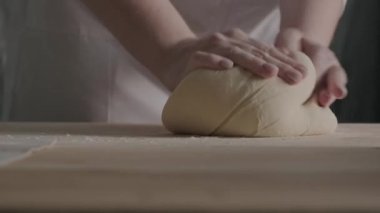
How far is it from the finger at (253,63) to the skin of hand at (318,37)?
3.3 inches

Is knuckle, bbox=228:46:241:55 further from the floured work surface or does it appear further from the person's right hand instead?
the floured work surface

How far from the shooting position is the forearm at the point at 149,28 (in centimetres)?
76

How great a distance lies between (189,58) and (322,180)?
361 millimetres

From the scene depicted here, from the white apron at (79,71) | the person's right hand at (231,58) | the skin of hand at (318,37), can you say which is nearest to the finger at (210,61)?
the person's right hand at (231,58)

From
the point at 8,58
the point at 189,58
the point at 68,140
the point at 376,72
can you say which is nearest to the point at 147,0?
the point at 189,58

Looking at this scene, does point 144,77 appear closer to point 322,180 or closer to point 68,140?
point 68,140

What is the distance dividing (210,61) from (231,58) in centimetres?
2

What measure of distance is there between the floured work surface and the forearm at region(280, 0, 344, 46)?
27cm

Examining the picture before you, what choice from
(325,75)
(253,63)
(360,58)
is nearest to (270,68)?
(253,63)

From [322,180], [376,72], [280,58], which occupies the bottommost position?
[376,72]

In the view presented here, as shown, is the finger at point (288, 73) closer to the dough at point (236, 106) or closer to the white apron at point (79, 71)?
the dough at point (236, 106)

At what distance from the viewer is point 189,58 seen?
0.72 m

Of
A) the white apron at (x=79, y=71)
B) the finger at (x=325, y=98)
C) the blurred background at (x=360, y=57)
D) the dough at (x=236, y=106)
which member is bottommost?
the blurred background at (x=360, y=57)

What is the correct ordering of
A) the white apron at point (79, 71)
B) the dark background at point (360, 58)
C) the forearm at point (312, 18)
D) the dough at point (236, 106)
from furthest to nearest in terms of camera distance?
1. the dark background at point (360, 58)
2. the white apron at point (79, 71)
3. the forearm at point (312, 18)
4. the dough at point (236, 106)
